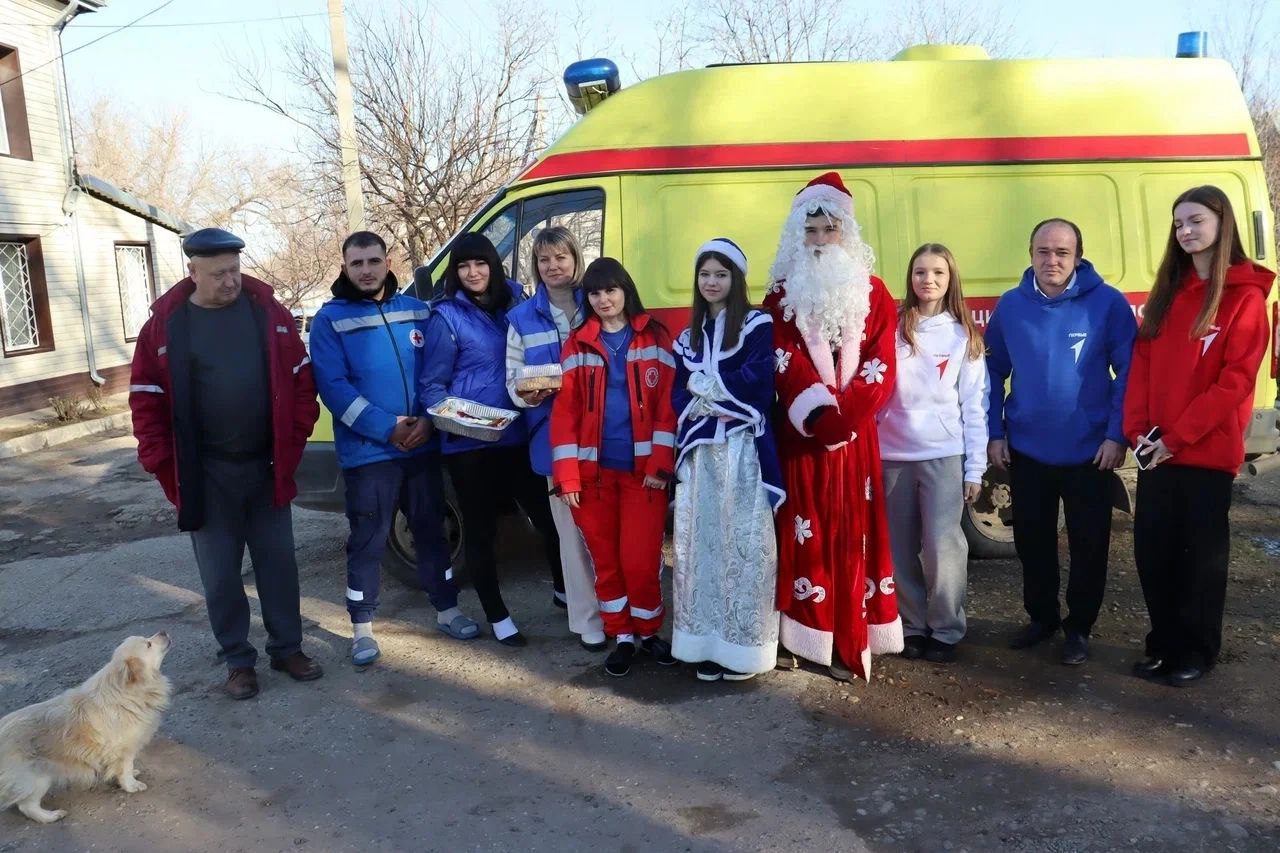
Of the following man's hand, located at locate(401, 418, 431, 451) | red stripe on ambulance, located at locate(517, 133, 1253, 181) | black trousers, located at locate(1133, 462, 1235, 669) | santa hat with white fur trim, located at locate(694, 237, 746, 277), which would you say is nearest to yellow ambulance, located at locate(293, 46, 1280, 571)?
red stripe on ambulance, located at locate(517, 133, 1253, 181)

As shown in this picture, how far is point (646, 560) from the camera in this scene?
12.8ft

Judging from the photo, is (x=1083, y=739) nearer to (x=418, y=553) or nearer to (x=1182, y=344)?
(x=1182, y=344)

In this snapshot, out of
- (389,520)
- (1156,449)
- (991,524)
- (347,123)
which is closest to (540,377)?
(389,520)

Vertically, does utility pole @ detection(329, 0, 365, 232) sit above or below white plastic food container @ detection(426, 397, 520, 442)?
above

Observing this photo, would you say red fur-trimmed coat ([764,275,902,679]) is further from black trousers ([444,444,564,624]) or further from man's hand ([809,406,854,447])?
black trousers ([444,444,564,624])

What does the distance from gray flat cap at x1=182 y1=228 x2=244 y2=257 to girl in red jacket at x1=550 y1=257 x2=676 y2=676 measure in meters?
1.40

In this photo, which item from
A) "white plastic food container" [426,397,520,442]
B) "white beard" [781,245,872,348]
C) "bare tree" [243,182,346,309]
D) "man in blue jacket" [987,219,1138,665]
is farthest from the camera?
"bare tree" [243,182,346,309]

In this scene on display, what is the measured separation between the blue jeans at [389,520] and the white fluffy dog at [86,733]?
103 centimetres

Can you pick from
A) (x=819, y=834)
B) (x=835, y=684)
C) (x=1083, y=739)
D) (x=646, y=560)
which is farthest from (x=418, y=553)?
(x=1083, y=739)

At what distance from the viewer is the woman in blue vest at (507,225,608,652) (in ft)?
13.0

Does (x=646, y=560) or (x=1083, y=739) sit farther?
(x=646, y=560)

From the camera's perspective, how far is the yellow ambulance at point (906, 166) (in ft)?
16.3

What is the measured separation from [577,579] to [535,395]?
0.86 metres

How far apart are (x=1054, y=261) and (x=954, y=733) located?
1.87 metres
